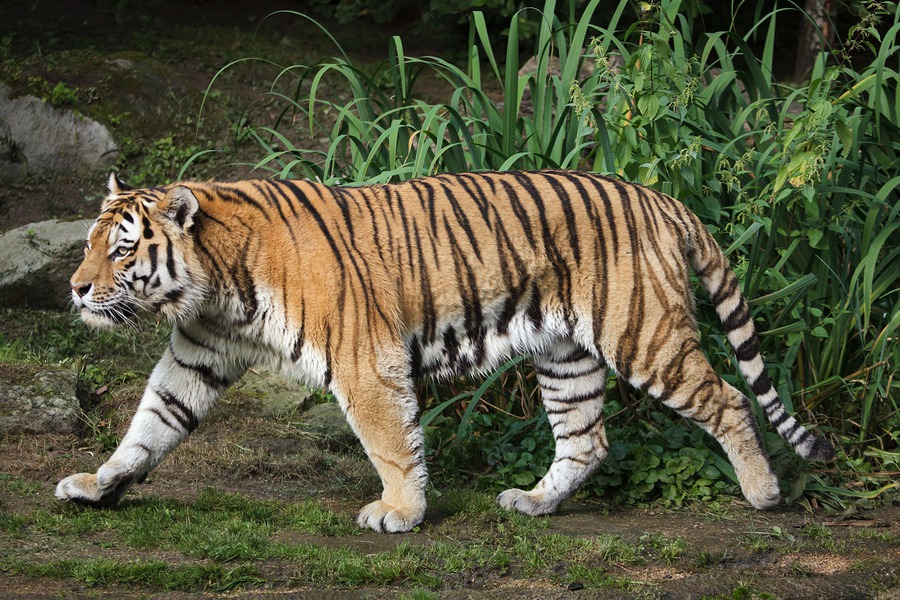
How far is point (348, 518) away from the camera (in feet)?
14.3

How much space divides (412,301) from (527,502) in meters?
1.05

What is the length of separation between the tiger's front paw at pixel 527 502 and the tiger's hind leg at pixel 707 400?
0.68 metres

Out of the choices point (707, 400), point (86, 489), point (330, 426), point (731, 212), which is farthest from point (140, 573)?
point (731, 212)

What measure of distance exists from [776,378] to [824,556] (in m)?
1.18

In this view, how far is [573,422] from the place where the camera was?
15.3 ft

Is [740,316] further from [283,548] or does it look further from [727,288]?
[283,548]

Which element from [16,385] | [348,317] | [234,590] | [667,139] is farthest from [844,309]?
[16,385]

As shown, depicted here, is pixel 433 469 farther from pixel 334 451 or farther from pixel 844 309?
pixel 844 309

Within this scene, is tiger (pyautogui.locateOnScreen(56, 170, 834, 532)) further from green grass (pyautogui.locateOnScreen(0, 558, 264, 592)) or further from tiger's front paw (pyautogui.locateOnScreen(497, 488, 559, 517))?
green grass (pyautogui.locateOnScreen(0, 558, 264, 592))

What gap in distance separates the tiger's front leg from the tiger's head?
0.25 metres

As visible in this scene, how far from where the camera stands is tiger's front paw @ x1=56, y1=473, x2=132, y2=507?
13.7 feet

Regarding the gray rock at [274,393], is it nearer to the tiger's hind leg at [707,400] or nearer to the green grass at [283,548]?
the green grass at [283,548]

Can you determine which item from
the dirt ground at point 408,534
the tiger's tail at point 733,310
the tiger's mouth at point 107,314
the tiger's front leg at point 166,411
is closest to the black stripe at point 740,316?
the tiger's tail at point 733,310

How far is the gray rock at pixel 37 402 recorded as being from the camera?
509cm
